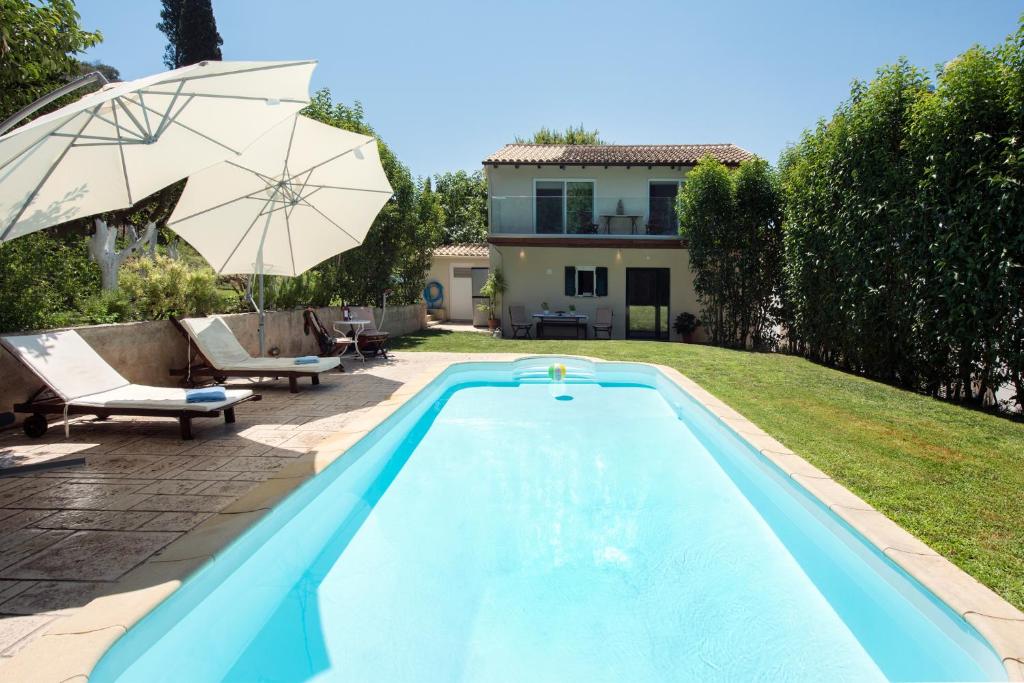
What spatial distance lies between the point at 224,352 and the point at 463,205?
2815 centimetres

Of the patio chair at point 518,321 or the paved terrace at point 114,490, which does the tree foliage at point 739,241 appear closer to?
the patio chair at point 518,321

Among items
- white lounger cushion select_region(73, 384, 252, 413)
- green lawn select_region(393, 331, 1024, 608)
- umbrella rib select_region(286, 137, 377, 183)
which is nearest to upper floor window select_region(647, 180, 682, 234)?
green lawn select_region(393, 331, 1024, 608)

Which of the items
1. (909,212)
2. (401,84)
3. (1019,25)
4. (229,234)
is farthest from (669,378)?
(401,84)

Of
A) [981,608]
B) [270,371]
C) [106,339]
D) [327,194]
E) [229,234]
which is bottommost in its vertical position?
[981,608]

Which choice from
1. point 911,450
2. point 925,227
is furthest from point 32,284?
point 925,227

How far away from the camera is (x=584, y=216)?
16953mm

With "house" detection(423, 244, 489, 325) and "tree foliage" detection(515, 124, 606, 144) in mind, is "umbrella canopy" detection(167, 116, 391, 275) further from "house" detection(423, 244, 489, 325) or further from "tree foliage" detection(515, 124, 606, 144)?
"tree foliage" detection(515, 124, 606, 144)

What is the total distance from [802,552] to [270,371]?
659 cm

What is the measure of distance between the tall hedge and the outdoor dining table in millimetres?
7355

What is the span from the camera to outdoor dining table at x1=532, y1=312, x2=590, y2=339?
56.3 ft

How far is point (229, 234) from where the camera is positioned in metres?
8.03

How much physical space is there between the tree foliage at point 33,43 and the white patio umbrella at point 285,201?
69.8 inches

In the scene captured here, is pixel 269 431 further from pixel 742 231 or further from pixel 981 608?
pixel 742 231

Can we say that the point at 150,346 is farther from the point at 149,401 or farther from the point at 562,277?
the point at 562,277
